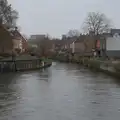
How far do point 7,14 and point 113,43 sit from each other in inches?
1040

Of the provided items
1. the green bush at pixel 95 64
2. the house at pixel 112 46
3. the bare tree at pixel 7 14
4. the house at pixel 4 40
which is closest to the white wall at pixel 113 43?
the house at pixel 112 46

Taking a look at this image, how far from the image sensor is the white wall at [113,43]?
69250 millimetres

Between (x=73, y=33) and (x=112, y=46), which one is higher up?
(x=73, y=33)

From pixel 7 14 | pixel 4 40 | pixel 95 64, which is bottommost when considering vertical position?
pixel 95 64

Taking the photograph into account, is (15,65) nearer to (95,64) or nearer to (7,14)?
(7,14)

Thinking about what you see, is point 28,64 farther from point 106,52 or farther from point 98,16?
point 98,16

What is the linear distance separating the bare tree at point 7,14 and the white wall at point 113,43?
2271 cm

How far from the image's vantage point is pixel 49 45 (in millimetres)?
105625

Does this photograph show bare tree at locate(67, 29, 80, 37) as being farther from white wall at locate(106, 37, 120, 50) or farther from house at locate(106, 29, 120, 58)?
house at locate(106, 29, 120, 58)

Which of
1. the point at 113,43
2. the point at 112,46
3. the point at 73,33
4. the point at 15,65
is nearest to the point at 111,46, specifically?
the point at 112,46

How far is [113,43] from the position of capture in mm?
70000

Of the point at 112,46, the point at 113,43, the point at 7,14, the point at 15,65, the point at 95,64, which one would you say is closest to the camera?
the point at 15,65

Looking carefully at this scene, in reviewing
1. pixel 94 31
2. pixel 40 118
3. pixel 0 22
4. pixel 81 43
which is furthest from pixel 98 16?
pixel 40 118

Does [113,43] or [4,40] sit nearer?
[4,40]
